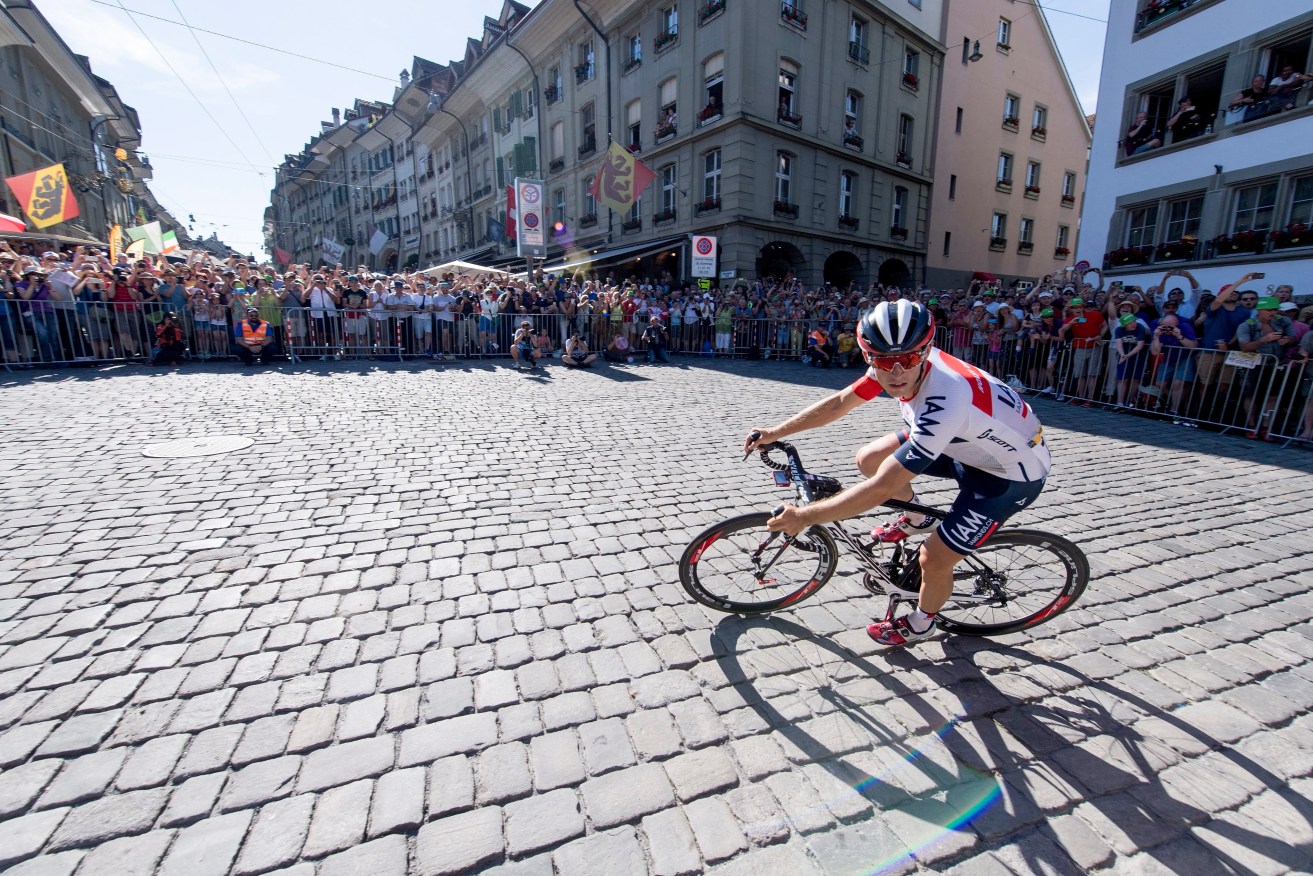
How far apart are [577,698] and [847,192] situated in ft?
90.0

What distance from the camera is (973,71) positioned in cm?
2881

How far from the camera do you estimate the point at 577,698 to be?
2.59 m

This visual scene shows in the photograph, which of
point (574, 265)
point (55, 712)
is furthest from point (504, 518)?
point (574, 265)

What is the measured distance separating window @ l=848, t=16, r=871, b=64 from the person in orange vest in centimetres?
2428

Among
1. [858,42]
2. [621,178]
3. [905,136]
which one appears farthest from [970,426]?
[905,136]

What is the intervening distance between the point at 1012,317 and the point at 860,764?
492 inches

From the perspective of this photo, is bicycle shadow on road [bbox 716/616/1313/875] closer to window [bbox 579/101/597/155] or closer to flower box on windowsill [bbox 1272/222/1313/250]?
flower box on windowsill [bbox 1272/222/1313/250]

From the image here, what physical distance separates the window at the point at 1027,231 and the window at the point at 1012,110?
5127 mm

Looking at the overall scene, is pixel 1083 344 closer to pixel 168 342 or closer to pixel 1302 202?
pixel 1302 202

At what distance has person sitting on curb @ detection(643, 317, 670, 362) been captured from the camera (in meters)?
15.2

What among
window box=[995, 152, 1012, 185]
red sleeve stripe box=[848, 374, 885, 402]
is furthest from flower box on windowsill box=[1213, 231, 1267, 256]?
red sleeve stripe box=[848, 374, 885, 402]

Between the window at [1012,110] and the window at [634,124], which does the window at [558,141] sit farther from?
the window at [1012,110]

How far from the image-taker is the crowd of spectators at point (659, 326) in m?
8.58

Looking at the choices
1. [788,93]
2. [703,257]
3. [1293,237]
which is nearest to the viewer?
[1293,237]
